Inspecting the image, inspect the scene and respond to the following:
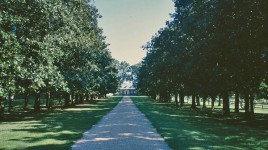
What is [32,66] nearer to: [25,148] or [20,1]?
[20,1]

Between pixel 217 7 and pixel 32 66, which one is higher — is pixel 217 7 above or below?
above

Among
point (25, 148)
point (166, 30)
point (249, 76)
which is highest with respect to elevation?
point (166, 30)

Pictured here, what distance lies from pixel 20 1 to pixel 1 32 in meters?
2.61

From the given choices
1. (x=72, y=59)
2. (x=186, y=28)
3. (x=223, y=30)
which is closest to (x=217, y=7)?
(x=223, y=30)

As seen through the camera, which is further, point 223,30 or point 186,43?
point 186,43

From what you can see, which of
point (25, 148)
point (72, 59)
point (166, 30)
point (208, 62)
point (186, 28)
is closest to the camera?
point (25, 148)

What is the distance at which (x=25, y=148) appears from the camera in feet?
38.1

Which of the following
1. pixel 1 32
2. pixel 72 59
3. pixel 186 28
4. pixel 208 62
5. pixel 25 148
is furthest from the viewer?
pixel 72 59

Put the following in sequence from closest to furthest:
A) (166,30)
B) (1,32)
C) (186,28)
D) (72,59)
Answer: (1,32) → (186,28) → (72,59) → (166,30)

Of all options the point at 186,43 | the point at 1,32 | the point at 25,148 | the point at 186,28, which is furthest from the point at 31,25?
the point at 186,43

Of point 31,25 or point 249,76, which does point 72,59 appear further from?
point 249,76

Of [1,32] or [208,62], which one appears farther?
[208,62]

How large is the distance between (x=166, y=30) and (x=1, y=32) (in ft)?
94.5

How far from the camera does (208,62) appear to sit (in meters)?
22.3
